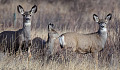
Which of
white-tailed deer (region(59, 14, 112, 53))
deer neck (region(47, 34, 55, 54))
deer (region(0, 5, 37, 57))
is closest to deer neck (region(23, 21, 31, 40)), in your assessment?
deer (region(0, 5, 37, 57))

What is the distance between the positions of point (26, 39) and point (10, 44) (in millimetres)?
492

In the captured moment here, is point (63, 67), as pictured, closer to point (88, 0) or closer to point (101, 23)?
point (101, 23)

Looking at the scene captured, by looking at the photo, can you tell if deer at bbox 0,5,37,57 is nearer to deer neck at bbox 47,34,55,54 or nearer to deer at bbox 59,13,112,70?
deer neck at bbox 47,34,55,54

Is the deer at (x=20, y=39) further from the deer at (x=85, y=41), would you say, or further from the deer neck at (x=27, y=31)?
the deer at (x=85, y=41)

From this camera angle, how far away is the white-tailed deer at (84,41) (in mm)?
9742

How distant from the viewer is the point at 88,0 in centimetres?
2784

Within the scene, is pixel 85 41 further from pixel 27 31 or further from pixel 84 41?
pixel 27 31

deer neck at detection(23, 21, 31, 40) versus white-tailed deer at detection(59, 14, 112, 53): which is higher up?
deer neck at detection(23, 21, 31, 40)

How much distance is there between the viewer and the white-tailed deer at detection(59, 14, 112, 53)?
32.0ft

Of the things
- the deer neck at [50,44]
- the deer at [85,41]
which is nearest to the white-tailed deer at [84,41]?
the deer at [85,41]

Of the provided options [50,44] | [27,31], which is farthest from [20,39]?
[50,44]

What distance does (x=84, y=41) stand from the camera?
1003 cm

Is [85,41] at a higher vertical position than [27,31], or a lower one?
lower

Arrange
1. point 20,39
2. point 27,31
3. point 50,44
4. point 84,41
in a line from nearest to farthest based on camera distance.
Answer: point 20,39 → point 27,31 → point 50,44 → point 84,41
